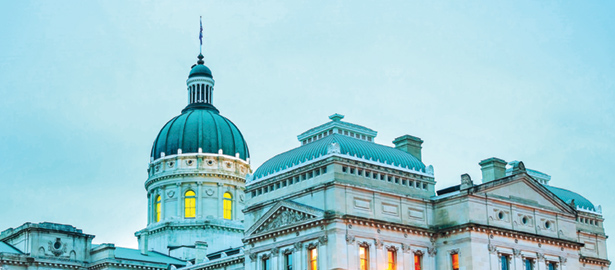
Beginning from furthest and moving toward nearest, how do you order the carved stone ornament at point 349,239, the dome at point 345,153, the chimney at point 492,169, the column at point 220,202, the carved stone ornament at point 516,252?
the column at point 220,202 → the chimney at point 492,169 → the carved stone ornament at point 516,252 → the dome at point 345,153 → the carved stone ornament at point 349,239

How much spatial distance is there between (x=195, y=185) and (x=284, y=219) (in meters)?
51.1

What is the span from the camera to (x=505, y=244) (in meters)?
71.4

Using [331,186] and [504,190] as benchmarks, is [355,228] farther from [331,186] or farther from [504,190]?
[504,190]

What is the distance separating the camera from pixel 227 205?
399 ft

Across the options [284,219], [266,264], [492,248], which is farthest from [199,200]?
[492,248]

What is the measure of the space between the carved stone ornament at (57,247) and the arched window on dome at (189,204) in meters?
20.4

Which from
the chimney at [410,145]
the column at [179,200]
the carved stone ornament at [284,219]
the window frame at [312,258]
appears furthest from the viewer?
the column at [179,200]

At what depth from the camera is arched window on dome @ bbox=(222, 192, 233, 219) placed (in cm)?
12088

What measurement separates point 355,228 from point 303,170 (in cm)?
636

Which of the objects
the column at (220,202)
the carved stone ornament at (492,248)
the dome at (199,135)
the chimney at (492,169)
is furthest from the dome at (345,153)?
the dome at (199,135)

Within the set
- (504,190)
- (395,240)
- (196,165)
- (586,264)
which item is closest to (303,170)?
(395,240)

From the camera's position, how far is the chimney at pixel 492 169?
257 feet

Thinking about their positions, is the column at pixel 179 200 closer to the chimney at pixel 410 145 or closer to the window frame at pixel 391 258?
the chimney at pixel 410 145

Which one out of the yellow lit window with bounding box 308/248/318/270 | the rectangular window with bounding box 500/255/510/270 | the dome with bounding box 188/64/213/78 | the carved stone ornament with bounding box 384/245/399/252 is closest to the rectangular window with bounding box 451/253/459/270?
the rectangular window with bounding box 500/255/510/270
